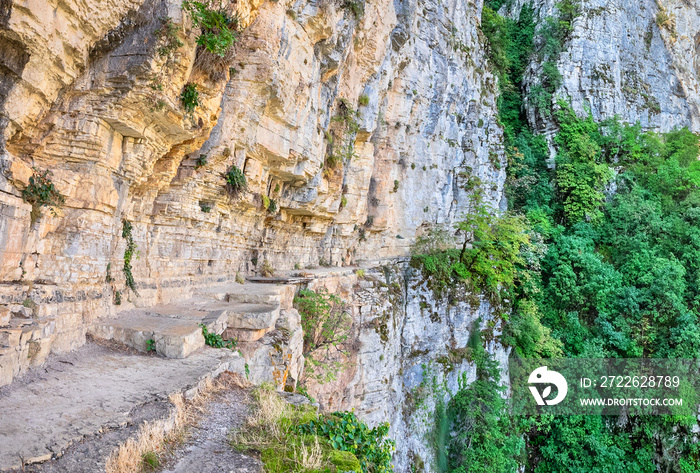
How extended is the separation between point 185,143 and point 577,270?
62.6 feet

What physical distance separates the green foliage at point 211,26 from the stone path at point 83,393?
14.0 feet

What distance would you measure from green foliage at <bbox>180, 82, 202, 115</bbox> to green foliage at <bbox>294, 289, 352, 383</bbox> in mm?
5444

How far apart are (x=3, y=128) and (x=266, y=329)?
4.61 m

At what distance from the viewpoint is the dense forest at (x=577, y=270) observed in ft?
52.1

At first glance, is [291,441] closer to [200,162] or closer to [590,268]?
[200,162]

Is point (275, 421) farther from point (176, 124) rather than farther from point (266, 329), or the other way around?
point (176, 124)

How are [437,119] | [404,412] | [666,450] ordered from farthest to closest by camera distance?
1. [437,119]
2. [666,450]
3. [404,412]

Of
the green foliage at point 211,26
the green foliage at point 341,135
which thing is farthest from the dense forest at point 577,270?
the green foliage at point 211,26

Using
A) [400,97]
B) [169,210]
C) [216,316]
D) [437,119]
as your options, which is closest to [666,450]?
[437,119]

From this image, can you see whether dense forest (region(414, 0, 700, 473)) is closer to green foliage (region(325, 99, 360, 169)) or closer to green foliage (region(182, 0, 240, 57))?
green foliage (region(325, 99, 360, 169))

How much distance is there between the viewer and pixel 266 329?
7.07 metres

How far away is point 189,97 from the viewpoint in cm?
580

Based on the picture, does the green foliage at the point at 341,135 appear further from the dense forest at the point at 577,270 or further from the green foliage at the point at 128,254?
the green foliage at the point at 128,254

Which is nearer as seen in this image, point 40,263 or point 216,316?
point 40,263
